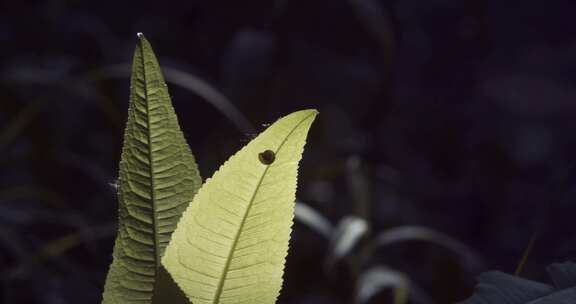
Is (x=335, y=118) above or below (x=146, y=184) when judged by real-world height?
above

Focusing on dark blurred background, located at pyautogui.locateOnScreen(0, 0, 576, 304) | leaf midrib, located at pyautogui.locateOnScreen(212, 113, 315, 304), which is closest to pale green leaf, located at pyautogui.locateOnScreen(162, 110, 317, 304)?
leaf midrib, located at pyautogui.locateOnScreen(212, 113, 315, 304)

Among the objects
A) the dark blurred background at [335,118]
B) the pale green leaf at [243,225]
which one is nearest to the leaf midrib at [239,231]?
the pale green leaf at [243,225]

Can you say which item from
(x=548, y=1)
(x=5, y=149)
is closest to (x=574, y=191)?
(x=5, y=149)

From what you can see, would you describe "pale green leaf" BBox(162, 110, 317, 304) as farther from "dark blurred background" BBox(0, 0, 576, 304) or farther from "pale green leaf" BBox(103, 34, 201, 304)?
"dark blurred background" BBox(0, 0, 576, 304)

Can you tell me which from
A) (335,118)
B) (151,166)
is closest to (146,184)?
(151,166)

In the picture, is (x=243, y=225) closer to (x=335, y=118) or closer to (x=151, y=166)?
(x=151, y=166)

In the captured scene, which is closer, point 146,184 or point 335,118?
point 146,184
